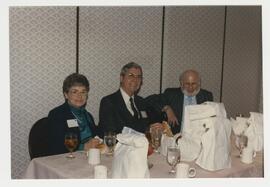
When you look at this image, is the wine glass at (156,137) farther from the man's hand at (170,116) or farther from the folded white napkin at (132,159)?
the man's hand at (170,116)

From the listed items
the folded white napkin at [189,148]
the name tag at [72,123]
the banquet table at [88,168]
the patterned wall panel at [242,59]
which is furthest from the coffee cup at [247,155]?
the patterned wall panel at [242,59]

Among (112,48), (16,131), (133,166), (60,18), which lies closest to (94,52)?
(112,48)

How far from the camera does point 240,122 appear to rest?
193 centimetres

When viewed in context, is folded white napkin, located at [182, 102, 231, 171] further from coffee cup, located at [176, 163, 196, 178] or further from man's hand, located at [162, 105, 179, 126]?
man's hand, located at [162, 105, 179, 126]

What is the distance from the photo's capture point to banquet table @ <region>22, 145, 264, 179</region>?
1417mm

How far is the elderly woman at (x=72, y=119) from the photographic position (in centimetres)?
194

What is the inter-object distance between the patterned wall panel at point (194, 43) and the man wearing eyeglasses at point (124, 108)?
0.75m

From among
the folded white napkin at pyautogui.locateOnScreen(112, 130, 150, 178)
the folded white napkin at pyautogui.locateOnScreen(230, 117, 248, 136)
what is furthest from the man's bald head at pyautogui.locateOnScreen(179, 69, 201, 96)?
the folded white napkin at pyautogui.locateOnScreen(112, 130, 150, 178)

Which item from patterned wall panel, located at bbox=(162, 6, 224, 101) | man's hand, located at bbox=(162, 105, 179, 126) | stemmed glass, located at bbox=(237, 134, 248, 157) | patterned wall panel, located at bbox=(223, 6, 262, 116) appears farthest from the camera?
patterned wall panel, located at bbox=(223, 6, 262, 116)

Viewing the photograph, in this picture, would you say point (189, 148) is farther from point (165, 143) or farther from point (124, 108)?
point (124, 108)

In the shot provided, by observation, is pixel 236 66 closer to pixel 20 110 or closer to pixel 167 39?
pixel 167 39

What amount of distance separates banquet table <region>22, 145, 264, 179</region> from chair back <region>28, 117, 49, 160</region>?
0.35 meters

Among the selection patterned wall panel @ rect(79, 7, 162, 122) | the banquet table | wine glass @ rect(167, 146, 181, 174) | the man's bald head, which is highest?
patterned wall panel @ rect(79, 7, 162, 122)

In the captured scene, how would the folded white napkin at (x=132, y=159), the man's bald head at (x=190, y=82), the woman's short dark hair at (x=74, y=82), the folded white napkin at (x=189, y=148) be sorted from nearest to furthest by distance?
1. the folded white napkin at (x=132, y=159)
2. the folded white napkin at (x=189, y=148)
3. the woman's short dark hair at (x=74, y=82)
4. the man's bald head at (x=190, y=82)
